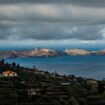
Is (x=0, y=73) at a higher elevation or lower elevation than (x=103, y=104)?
higher

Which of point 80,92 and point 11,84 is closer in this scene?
point 80,92

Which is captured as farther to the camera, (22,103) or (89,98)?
(89,98)

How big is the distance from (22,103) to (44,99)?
17.1ft

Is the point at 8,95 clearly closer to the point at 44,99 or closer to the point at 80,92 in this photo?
the point at 44,99

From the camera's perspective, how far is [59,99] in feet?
230

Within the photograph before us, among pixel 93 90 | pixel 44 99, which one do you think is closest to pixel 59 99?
pixel 44 99

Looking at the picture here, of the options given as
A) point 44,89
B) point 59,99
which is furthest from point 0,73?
point 59,99

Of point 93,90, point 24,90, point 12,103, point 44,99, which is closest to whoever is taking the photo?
point 12,103

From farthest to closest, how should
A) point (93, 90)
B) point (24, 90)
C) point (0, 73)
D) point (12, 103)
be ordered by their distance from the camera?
point (0, 73) → point (93, 90) → point (24, 90) → point (12, 103)

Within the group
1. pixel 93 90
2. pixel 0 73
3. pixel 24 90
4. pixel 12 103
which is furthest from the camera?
pixel 0 73

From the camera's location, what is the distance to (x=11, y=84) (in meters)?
86.9

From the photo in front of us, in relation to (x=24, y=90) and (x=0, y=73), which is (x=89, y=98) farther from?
(x=0, y=73)

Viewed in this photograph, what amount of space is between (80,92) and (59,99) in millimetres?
8336

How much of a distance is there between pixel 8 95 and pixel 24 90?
16.9ft
